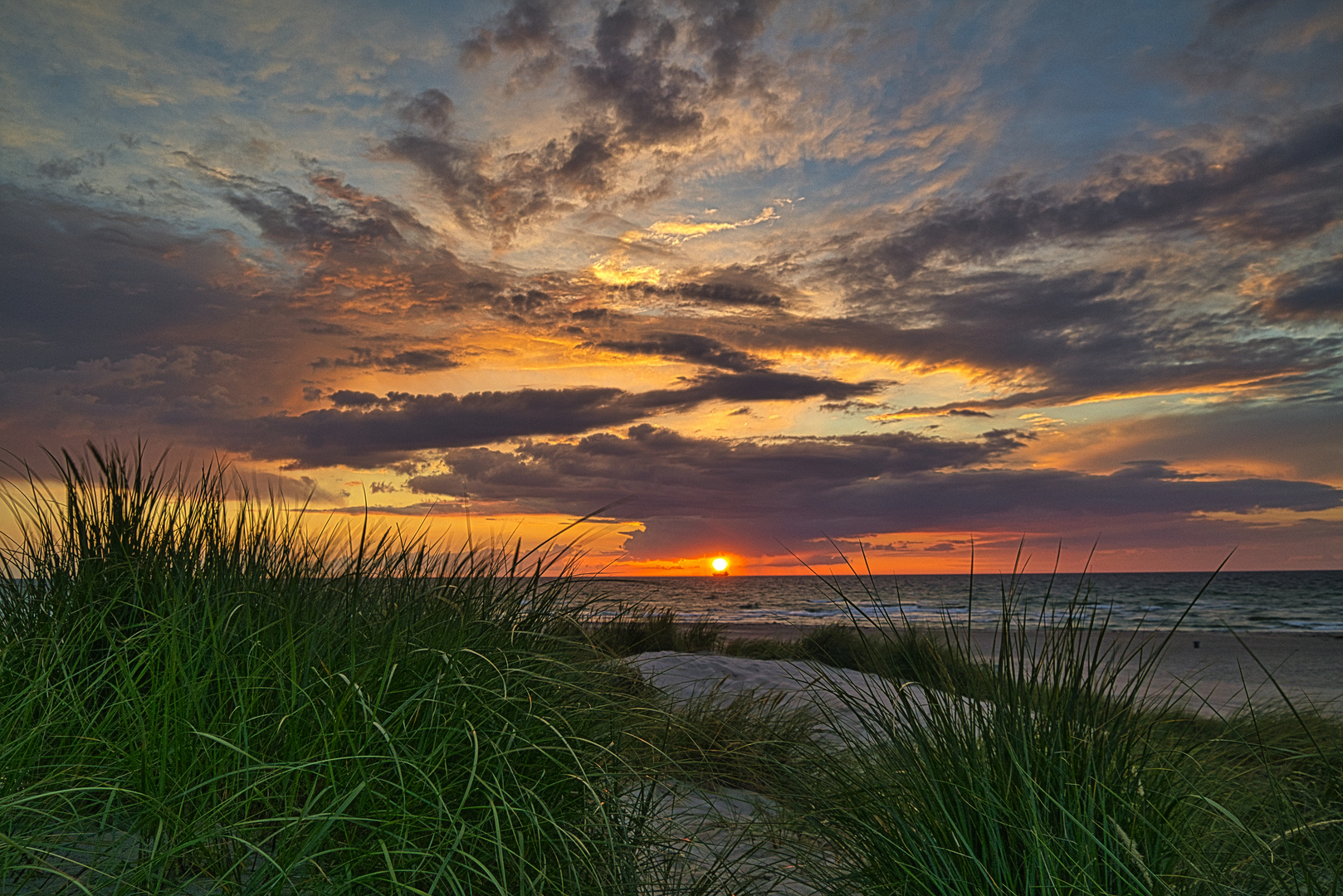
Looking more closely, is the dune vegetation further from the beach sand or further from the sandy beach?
the sandy beach

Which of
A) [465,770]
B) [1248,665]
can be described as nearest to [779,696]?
[465,770]

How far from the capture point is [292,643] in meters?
2.65

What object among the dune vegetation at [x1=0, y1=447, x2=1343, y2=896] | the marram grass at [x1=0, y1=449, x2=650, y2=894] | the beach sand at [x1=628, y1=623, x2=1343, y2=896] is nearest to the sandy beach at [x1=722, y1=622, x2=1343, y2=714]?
the beach sand at [x1=628, y1=623, x2=1343, y2=896]

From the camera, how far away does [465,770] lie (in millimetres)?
2338

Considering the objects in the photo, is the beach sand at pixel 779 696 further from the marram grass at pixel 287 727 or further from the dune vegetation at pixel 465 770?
the marram grass at pixel 287 727

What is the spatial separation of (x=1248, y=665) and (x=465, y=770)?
17.0 m

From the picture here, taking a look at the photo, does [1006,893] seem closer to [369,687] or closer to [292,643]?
[369,687]

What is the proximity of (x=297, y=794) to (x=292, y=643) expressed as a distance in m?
0.47

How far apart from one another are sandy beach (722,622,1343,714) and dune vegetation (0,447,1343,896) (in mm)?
4719

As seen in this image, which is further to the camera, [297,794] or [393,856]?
[297,794]

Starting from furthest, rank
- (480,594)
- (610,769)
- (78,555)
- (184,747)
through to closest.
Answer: (78,555), (480,594), (610,769), (184,747)

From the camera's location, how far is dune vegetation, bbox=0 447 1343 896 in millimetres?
2109

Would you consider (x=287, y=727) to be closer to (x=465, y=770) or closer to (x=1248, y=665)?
(x=465, y=770)

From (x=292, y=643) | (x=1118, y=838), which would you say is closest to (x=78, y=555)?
(x=292, y=643)
